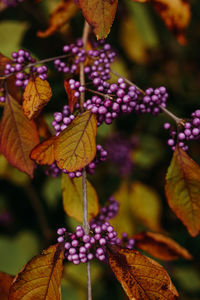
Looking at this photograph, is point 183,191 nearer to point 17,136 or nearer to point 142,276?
point 142,276

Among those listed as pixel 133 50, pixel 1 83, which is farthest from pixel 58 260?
pixel 133 50

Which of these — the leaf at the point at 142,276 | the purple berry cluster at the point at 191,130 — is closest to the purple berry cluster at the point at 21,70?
the purple berry cluster at the point at 191,130

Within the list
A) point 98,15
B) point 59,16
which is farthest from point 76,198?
point 59,16

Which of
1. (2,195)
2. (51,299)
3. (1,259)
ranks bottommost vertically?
(51,299)

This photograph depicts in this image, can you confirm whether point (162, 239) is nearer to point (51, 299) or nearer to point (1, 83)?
point (51, 299)

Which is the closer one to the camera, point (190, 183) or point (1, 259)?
point (190, 183)

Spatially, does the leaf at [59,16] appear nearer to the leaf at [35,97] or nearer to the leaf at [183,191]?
the leaf at [35,97]

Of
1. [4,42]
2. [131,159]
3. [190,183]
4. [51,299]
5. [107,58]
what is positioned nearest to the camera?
[51,299]
